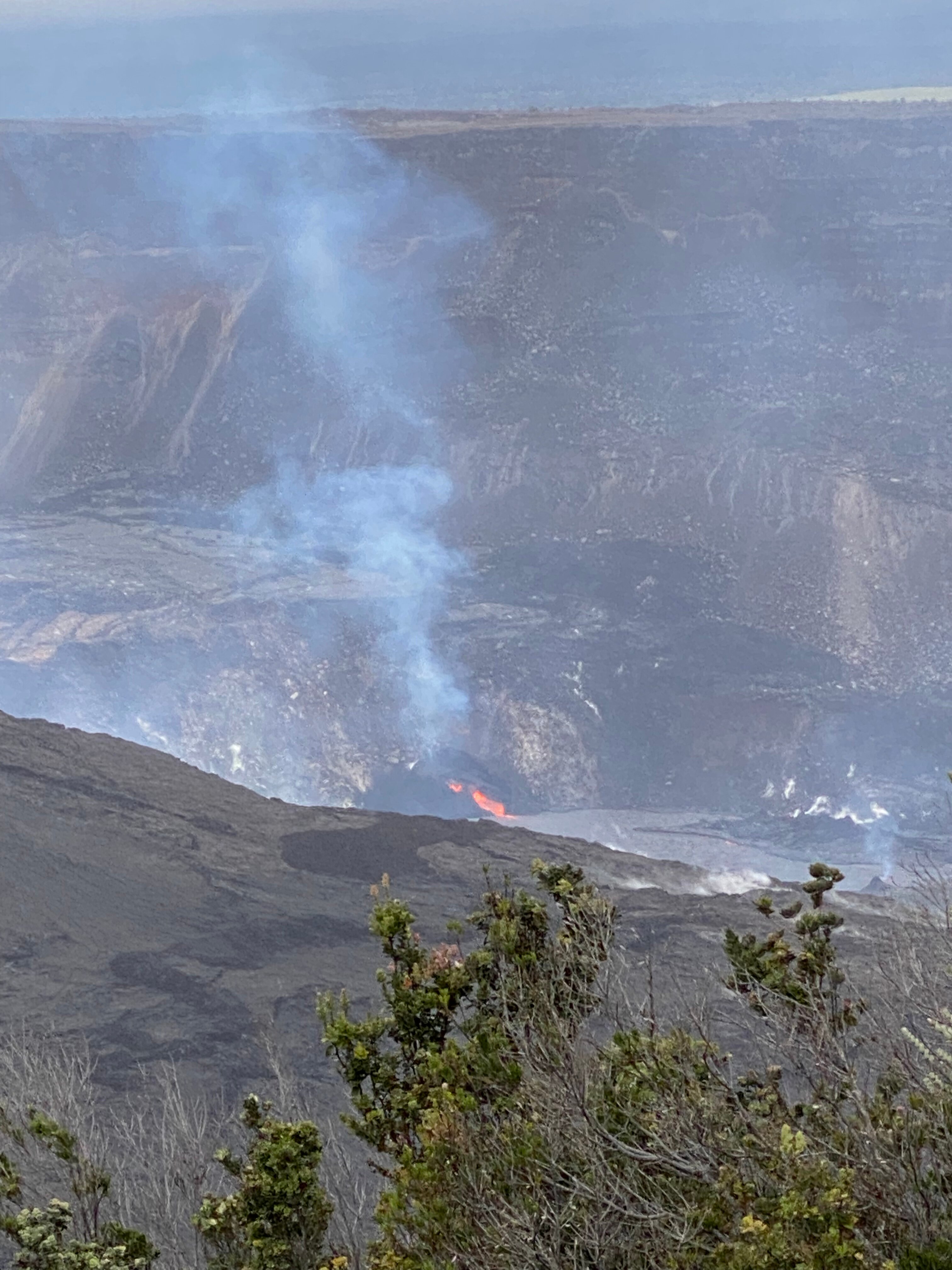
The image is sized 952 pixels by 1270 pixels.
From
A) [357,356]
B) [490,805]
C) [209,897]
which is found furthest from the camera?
[357,356]

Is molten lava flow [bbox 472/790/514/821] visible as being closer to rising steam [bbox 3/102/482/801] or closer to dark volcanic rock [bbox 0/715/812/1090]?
rising steam [bbox 3/102/482/801]

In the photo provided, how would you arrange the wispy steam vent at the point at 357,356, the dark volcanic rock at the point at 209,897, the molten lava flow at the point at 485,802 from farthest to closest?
the wispy steam vent at the point at 357,356 → the molten lava flow at the point at 485,802 → the dark volcanic rock at the point at 209,897

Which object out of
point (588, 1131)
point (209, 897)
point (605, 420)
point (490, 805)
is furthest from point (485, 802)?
point (588, 1131)

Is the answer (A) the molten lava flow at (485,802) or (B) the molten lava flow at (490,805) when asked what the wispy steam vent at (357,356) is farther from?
(B) the molten lava flow at (490,805)

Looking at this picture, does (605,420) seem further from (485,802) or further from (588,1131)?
(588,1131)

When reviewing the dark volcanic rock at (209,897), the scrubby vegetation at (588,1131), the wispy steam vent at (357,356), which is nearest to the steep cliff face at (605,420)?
the wispy steam vent at (357,356)

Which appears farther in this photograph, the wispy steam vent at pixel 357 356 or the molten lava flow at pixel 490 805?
the wispy steam vent at pixel 357 356

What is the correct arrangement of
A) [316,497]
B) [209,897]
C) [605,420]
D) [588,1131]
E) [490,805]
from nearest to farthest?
[588,1131]
[209,897]
[490,805]
[605,420]
[316,497]
